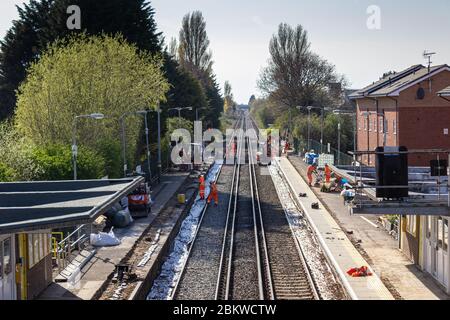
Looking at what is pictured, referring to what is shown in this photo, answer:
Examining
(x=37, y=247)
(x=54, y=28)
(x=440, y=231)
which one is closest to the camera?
(x=37, y=247)

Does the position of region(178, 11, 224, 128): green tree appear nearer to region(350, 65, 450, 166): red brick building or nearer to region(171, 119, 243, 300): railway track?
region(350, 65, 450, 166): red brick building

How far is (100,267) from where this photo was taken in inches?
814

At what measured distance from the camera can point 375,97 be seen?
148 feet

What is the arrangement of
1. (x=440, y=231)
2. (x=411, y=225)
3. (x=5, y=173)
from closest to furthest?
1. (x=440, y=231)
2. (x=411, y=225)
3. (x=5, y=173)

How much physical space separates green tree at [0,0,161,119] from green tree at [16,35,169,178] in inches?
55.3

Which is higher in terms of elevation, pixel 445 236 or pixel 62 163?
pixel 62 163

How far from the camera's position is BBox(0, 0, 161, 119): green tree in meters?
43.0

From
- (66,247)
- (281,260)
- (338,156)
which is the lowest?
(281,260)

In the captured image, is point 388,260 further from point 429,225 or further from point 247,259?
point 247,259

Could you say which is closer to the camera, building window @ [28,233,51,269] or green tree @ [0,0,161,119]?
building window @ [28,233,51,269]

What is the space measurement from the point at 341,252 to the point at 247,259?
3166mm

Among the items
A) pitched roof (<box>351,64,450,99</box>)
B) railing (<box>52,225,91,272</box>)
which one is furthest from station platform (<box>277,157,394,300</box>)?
railing (<box>52,225,91,272</box>)

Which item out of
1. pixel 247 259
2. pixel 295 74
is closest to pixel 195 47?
pixel 295 74
